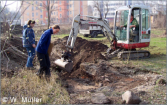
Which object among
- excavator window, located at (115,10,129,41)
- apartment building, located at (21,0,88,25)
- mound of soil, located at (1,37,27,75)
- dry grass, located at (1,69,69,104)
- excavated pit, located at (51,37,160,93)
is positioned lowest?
excavated pit, located at (51,37,160,93)

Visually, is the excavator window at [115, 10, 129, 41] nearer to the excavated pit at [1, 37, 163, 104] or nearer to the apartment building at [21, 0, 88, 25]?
the excavated pit at [1, 37, 163, 104]

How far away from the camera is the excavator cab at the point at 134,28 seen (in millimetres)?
9047

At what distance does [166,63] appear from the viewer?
811cm

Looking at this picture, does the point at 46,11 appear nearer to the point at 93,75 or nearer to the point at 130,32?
the point at 130,32

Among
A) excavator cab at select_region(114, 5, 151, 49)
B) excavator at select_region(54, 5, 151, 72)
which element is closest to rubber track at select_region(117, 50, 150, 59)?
excavator at select_region(54, 5, 151, 72)

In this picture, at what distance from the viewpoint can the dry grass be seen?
14.1 feet

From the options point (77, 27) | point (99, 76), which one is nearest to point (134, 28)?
point (77, 27)

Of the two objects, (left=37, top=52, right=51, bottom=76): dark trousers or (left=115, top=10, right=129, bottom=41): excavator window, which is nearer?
(left=37, top=52, right=51, bottom=76): dark trousers

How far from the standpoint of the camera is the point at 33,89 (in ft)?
15.8

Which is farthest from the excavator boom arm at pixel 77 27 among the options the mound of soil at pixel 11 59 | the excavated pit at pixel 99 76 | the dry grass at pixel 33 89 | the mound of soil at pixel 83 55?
the dry grass at pixel 33 89

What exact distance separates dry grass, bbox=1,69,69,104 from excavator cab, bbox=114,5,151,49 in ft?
17.1

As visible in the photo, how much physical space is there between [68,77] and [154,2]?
96.9 feet

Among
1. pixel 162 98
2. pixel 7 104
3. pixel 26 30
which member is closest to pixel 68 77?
pixel 26 30

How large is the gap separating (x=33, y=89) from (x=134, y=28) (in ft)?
21.2
